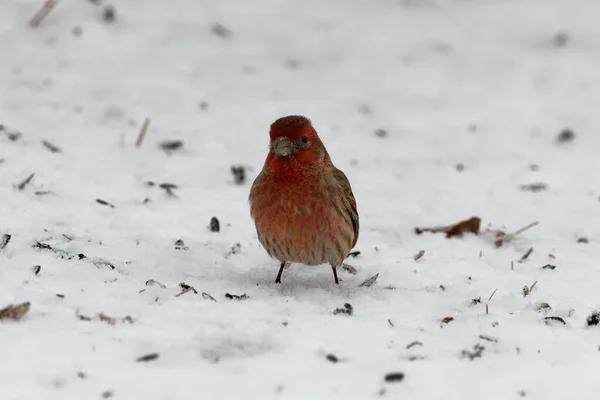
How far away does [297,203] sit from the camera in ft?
17.9

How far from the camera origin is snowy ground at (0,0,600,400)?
163 inches

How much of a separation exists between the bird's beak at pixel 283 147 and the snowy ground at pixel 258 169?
881 millimetres

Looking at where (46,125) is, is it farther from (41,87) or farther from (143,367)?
(143,367)

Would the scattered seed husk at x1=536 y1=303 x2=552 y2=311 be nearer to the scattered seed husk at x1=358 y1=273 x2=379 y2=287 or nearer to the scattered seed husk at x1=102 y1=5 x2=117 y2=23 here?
the scattered seed husk at x1=358 y1=273 x2=379 y2=287

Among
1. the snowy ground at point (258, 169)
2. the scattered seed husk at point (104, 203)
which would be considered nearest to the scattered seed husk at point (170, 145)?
A: the snowy ground at point (258, 169)

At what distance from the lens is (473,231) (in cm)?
696

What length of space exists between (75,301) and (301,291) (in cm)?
150

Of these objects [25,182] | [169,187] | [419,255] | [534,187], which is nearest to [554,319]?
[419,255]

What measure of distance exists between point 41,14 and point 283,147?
16.6 feet

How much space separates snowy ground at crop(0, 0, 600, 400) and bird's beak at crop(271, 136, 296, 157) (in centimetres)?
88

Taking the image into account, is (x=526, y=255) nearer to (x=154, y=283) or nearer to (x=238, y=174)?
(x=238, y=174)

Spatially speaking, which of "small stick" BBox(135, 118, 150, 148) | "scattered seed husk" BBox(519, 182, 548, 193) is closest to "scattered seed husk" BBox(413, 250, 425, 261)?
"scattered seed husk" BBox(519, 182, 548, 193)

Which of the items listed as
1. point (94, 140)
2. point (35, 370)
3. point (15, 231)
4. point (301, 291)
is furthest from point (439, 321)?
point (94, 140)

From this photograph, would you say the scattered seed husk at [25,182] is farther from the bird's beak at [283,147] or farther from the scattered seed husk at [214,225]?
the bird's beak at [283,147]
